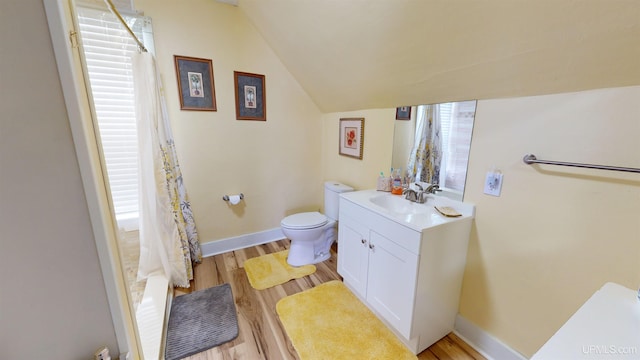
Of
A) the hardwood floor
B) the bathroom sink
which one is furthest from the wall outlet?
the bathroom sink

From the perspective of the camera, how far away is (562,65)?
0.99 metres

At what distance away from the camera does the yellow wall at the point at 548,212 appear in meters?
0.98

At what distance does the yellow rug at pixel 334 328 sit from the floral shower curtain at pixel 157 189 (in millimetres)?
966

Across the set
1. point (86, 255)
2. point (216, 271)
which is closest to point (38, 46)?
point (86, 255)

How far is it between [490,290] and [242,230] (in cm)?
225

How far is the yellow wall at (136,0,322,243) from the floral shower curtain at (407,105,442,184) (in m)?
1.32

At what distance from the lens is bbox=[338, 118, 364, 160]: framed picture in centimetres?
235

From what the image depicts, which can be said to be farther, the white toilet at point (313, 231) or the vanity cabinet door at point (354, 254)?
the white toilet at point (313, 231)

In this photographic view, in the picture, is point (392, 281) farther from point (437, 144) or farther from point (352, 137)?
point (352, 137)

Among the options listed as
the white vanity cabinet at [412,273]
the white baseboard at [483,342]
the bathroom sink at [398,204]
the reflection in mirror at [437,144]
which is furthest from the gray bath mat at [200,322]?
the reflection in mirror at [437,144]

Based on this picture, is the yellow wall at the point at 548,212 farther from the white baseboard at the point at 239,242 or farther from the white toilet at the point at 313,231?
the white baseboard at the point at 239,242

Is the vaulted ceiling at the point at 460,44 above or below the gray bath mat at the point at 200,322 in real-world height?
above

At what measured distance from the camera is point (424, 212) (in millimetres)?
1604

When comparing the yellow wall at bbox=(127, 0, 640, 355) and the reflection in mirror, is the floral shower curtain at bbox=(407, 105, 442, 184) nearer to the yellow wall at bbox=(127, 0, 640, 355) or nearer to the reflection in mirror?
the reflection in mirror
